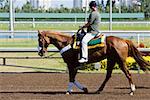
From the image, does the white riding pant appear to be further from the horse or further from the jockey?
the horse

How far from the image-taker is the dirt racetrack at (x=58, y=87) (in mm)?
10945

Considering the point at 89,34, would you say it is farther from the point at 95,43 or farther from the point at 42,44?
the point at 42,44

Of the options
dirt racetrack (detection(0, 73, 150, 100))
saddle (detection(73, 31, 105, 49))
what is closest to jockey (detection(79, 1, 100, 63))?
saddle (detection(73, 31, 105, 49))

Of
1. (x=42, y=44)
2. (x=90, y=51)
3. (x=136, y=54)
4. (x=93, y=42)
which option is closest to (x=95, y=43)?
(x=93, y=42)

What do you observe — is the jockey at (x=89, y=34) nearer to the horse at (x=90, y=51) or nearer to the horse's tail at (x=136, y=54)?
the horse at (x=90, y=51)

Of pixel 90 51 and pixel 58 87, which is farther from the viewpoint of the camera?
pixel 58 87

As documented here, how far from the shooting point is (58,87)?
43.5 feet

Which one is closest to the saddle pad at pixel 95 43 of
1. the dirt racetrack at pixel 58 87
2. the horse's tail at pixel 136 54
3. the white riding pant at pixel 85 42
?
the white riding pant at pixel 85 42

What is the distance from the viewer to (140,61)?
11.8 m

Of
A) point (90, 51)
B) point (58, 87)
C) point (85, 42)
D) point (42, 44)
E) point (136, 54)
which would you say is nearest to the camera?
point (85, 42)

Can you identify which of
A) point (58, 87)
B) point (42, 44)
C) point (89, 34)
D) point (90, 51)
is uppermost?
point (89, 34)

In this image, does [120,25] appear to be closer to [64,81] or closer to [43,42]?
[64,81]

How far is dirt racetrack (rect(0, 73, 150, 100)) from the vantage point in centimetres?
1095

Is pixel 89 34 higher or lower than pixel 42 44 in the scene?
higher
